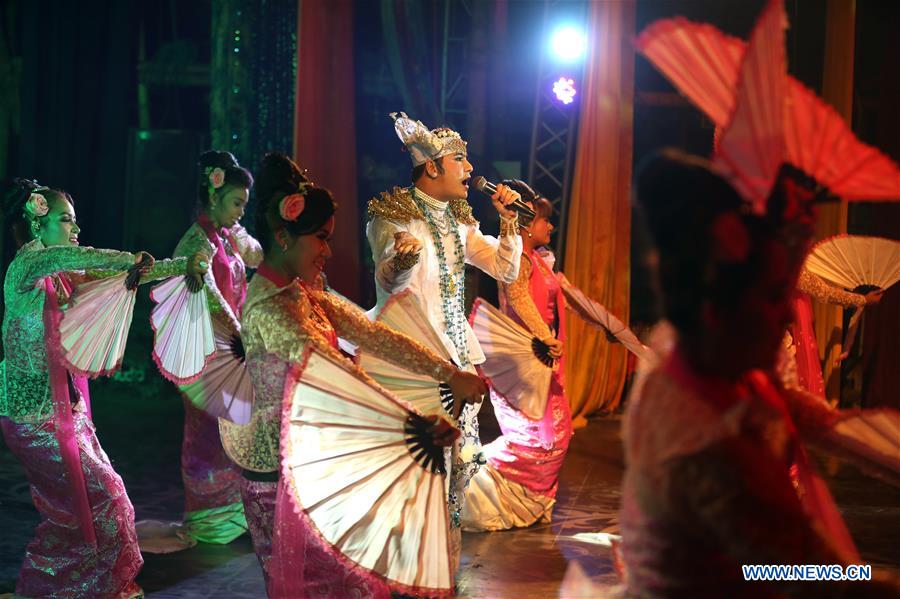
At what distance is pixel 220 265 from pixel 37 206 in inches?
42.7

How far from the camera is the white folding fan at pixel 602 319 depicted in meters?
4.89

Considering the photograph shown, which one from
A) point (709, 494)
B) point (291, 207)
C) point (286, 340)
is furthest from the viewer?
point (291, 207)

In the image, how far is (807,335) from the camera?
4742 mm

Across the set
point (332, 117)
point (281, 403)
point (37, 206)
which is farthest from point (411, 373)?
point (332, 117)

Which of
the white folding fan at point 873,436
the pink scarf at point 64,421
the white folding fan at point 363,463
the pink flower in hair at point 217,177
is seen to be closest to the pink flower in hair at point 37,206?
the pink scarf at point 64,421

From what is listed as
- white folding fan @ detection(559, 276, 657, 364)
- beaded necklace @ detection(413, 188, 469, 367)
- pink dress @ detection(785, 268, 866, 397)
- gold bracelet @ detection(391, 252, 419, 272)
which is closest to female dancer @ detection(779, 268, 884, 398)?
pink dress @ detection(785, 268, 866, 397)

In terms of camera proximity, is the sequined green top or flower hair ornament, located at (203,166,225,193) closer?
the sequined green top

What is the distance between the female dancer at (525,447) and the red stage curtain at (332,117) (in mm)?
2507

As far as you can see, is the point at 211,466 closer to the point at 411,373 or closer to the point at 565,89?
the point at 411,373

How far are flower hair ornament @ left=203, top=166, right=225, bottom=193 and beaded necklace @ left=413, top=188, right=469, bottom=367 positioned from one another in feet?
3.16

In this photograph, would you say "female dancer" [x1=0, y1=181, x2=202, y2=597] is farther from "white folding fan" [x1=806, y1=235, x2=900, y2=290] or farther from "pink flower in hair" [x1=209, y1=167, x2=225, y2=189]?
"white folding fan" [x1=806, y1=235, x2=900, y2=290]

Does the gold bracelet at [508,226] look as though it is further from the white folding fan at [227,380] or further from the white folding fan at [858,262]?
the white folding fan at [858,262]

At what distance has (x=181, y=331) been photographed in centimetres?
420

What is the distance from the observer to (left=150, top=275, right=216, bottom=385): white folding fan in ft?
13.2
